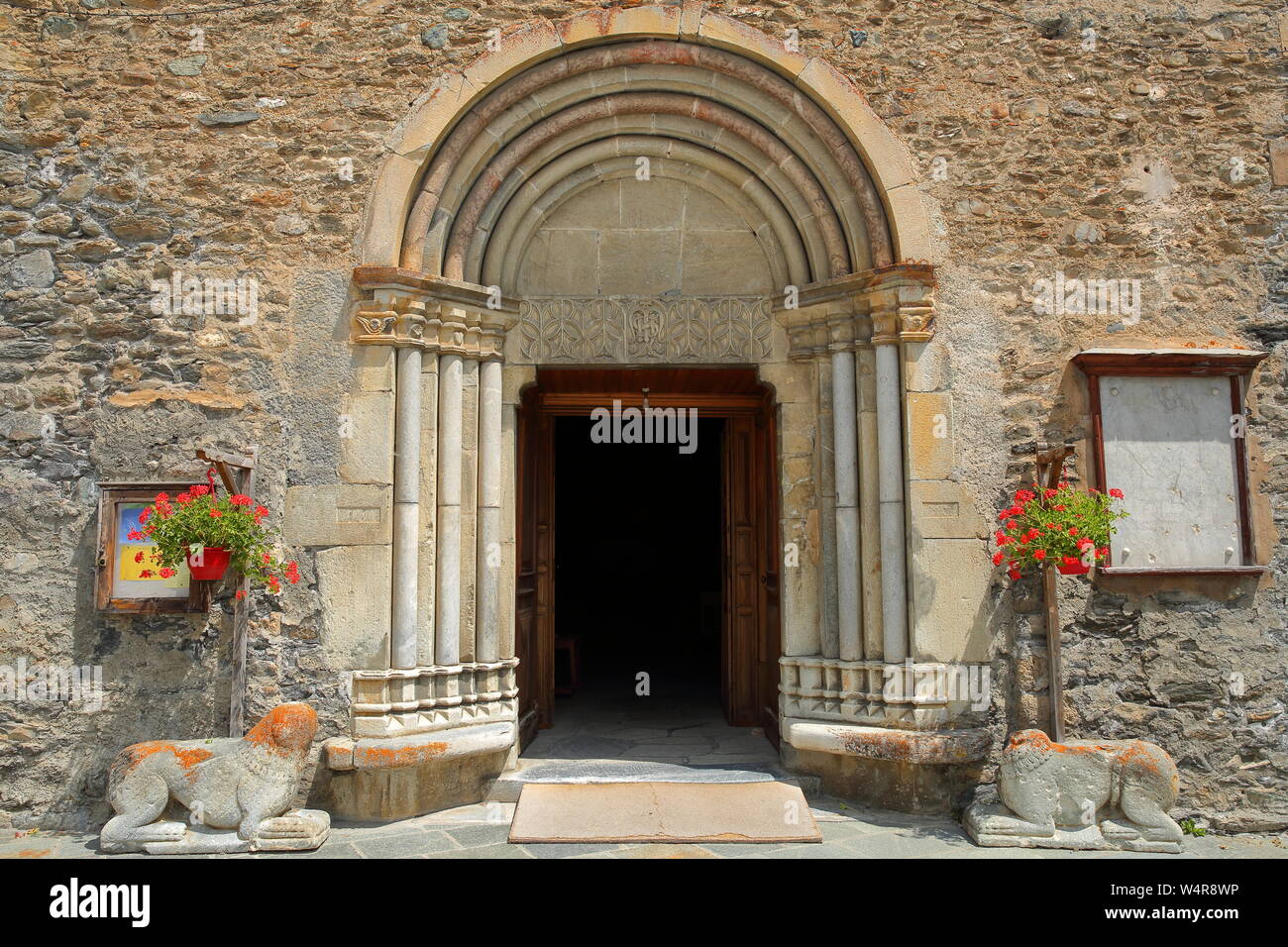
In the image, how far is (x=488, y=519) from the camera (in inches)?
200

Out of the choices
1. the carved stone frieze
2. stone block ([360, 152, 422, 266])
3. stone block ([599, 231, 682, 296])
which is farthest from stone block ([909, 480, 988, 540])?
stone block ([360, 152, 422, 266])

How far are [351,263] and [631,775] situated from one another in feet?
10.4

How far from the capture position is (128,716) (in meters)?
4.66

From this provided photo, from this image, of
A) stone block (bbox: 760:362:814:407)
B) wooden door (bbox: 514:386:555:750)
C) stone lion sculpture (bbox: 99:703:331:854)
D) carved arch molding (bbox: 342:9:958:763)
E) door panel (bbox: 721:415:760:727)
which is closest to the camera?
stone lion sculpture (bbox: 99:703:331:854)

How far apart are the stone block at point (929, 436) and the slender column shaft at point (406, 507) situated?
267 cm

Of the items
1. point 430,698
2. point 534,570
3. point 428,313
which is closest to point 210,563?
point 430,698

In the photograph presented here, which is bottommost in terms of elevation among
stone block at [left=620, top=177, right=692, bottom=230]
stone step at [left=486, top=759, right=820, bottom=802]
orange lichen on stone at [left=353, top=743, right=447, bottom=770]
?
stone step at [left=486, top=759, right=820, bottom=802]

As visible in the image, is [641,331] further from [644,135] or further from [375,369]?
[375,369]

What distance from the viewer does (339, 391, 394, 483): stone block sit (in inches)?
190

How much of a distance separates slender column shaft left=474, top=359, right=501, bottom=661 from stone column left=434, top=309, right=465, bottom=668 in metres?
0.13

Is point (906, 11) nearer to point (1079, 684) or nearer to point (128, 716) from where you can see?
point (1079, 684)

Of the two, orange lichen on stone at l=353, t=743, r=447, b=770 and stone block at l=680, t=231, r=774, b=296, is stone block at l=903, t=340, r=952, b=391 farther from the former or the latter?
orange lichen on stone at l=353, t=743, r=447, b=770

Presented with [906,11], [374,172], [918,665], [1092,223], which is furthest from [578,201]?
[918,665]

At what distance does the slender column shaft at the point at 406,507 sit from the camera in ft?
15.6
